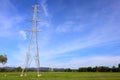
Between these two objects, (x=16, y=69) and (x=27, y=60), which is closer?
(x=27, y=60)

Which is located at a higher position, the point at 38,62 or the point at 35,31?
the point at 35,31

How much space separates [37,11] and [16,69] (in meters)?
57.8

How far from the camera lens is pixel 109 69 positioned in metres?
103

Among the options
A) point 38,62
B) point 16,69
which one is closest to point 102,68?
point 16,69

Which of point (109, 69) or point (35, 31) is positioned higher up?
point (35, 31)

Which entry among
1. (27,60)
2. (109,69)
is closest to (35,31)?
(27,60)

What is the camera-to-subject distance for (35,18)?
159 ft

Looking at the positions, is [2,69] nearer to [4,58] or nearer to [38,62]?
[4,58]

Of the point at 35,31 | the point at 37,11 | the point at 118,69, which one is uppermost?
the point at 37,11

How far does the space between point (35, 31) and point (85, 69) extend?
6499cm

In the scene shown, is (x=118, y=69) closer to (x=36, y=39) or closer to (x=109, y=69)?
(x=109, y=69)

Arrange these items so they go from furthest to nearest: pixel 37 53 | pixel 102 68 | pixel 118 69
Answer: pixel 102 68 < pixel 118 69 < pixel 37 53

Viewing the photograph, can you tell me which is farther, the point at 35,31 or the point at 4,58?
the point at 4,58

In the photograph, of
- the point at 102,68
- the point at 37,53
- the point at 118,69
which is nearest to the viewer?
the point at 37,53
